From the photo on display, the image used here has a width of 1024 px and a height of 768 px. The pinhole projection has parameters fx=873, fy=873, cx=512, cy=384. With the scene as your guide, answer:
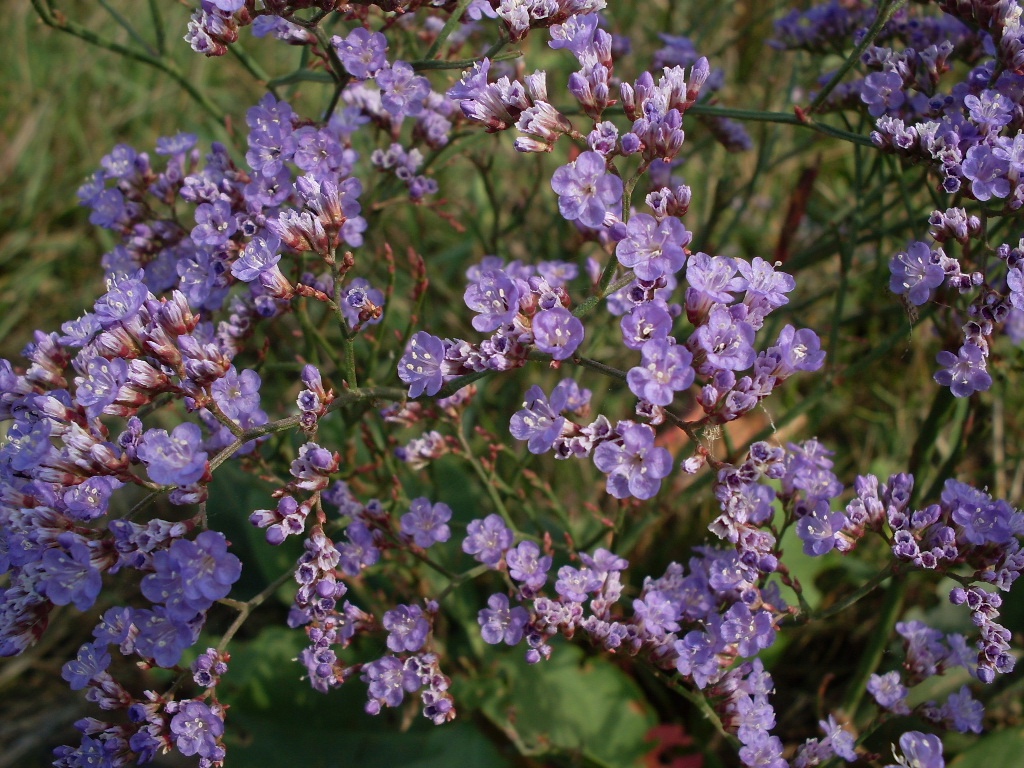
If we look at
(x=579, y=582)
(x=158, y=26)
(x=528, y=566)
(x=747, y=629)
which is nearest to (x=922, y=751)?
(x=747, y=629)

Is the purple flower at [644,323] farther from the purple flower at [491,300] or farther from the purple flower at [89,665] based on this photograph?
the purple flower at [89,665]

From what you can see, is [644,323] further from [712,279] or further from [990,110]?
[990,110]

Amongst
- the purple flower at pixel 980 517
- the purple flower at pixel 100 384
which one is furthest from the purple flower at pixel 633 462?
the purple flower at pixel 100 384

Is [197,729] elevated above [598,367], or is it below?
below

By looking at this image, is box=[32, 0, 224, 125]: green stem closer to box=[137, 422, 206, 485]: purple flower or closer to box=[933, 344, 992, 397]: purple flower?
box=[137, 422, 206, 485]: purple flower

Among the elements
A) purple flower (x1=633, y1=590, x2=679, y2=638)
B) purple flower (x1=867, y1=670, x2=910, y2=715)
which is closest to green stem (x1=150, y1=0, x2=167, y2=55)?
purple flower (x1=633, y1=590, x2=679, y2=638)
